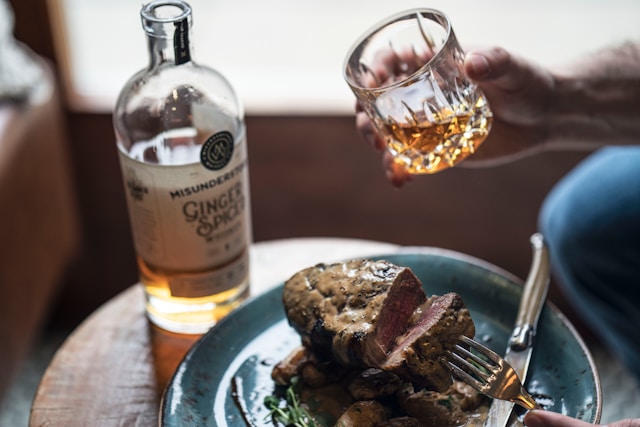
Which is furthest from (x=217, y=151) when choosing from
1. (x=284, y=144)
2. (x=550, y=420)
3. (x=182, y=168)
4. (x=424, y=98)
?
(x=284, y=144)

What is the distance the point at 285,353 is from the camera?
3.47 ft

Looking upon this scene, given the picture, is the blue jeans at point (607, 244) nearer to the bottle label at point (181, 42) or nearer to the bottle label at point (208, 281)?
the bottle label at point (208, 281)

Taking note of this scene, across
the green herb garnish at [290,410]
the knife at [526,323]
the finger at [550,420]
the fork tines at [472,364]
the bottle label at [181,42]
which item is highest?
the bottle label at [181,42]

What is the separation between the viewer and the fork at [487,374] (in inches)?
33.9

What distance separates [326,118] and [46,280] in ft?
2.44

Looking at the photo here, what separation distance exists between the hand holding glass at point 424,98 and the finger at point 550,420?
35 cm

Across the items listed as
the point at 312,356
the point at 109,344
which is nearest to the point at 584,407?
the point at 312,356

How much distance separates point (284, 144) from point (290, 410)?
3.64 ft

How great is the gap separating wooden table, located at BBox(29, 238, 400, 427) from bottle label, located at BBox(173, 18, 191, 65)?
39 centimetres

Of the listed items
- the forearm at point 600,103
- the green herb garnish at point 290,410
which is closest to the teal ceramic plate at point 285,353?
the green herb garnish at point 290,410

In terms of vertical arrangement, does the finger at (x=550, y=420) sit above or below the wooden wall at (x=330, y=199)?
above

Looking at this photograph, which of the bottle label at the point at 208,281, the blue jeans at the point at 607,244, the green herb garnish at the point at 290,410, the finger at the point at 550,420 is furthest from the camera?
the blue jeans at the point at 607,244

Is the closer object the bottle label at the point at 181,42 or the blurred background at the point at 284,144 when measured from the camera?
the bottle label at the point at 181,42

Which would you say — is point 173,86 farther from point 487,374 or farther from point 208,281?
point 487,374
